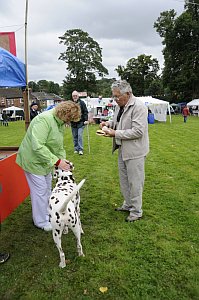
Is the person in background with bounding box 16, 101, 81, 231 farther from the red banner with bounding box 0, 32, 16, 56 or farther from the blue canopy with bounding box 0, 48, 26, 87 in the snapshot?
the red banner with bounding box 0, 32, 16, 56

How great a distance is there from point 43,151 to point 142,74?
58.8 metres

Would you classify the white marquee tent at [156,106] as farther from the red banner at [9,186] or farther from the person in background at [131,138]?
the person in background at [131,138]

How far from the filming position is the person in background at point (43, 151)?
3.22 meters

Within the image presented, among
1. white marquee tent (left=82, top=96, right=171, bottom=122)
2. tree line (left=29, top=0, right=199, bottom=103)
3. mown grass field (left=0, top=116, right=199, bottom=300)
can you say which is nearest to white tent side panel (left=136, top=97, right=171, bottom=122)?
white marquee tent (left=82, top=96, right=171, bottom=122)

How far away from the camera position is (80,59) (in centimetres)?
5122

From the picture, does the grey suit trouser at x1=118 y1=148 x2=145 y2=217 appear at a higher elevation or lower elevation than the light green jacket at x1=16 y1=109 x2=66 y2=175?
lower

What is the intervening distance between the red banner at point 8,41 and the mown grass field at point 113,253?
2.85 meters

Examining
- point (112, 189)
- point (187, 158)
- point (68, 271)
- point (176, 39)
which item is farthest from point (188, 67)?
point (68, 271)

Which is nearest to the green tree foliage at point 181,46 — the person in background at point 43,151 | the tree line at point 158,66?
the tree line at point 158,66

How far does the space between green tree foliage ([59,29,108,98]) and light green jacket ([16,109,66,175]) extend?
49.9m

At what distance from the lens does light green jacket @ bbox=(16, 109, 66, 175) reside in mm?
3203

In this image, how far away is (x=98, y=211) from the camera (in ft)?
14.6

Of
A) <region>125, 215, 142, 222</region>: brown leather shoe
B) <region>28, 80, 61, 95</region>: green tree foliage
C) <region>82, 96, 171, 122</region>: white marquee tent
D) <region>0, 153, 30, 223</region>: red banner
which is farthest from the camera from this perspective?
<region>28, 80, 61, 95</region>: green tree foliage

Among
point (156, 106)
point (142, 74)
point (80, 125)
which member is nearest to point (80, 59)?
point (142, 74)
